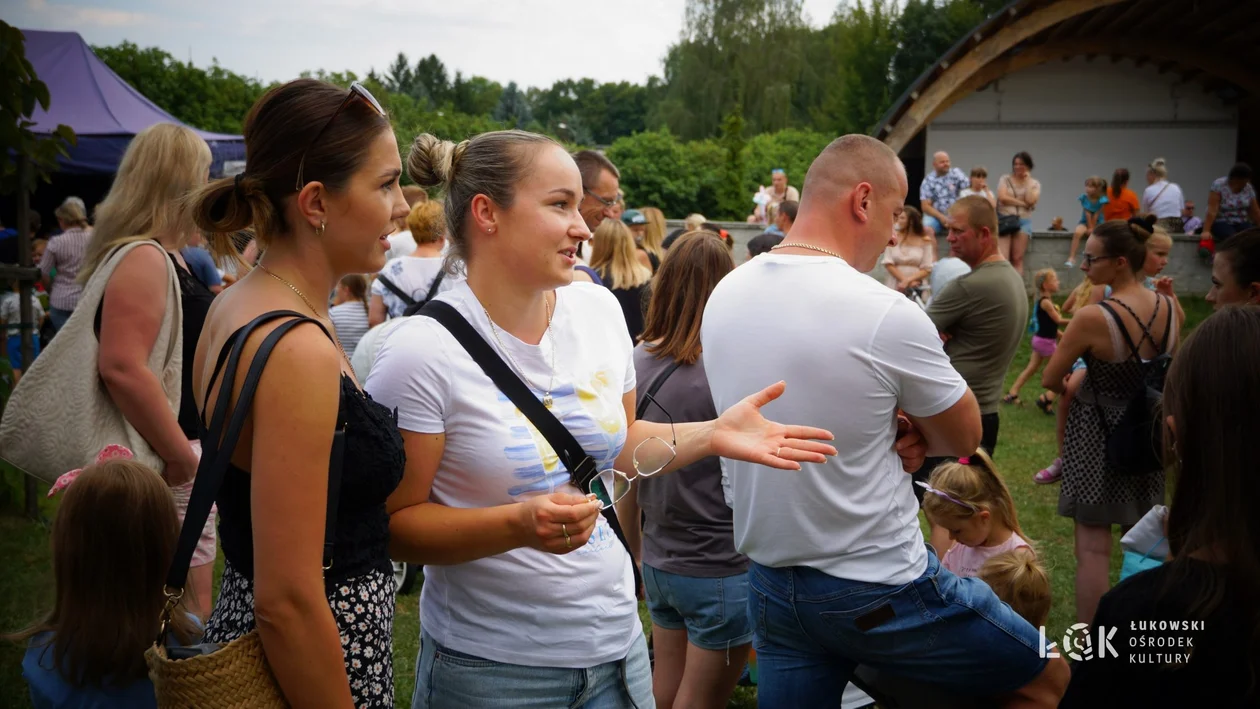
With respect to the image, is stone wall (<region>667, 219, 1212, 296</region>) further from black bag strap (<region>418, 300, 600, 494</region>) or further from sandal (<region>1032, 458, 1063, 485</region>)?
black bag strap (<region>418, 300, 600, 494</region>)

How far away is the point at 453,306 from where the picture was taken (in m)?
2.31

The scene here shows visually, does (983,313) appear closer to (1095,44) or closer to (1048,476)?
(1048,476)

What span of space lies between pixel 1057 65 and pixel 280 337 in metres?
24.2

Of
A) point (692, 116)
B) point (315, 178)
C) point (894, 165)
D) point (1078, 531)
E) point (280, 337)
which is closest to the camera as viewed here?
point (280, 337)

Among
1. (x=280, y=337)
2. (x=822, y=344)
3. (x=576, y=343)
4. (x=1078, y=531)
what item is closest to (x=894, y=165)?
(x=822, y=344)

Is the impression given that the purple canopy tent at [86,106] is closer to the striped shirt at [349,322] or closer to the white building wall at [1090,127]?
the striped shirt at [349,322]

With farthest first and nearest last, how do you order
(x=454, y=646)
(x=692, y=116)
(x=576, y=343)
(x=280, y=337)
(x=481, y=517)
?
1. (x=692, y=116)
2. (x=576, y=343)
3. (x=454, y=646)
4. (x=481, y=517)
5. (x=280, y=337)

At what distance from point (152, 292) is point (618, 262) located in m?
3.55

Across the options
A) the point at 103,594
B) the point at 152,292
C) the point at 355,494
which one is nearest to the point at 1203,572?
the point at 355,494

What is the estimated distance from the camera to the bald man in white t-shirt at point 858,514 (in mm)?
2740

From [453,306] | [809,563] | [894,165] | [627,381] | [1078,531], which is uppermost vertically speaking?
[894,165]

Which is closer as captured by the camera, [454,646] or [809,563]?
[454,646]

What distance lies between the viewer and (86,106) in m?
14.9

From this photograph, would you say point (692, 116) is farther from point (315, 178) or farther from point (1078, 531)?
point (315, 178)
